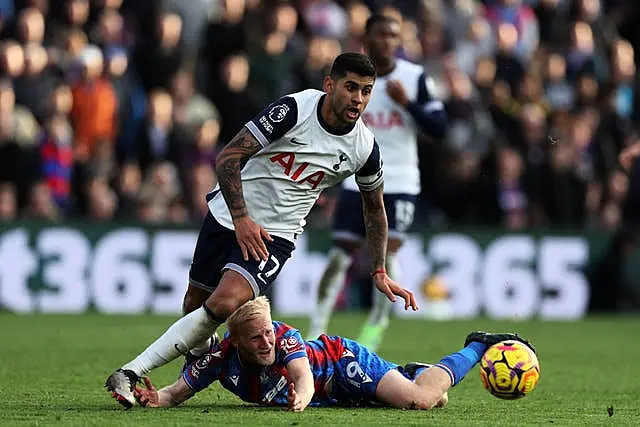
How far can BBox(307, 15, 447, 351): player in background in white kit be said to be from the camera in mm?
12578

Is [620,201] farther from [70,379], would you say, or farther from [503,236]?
[70,379]

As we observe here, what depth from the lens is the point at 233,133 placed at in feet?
66.1

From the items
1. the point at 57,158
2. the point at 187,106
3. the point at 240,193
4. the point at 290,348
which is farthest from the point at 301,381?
the point at 187,106

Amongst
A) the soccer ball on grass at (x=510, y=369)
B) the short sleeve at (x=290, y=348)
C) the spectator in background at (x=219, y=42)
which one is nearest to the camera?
the short sleeve at (x=290, y=348)

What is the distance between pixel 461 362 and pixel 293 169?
159 centimetres

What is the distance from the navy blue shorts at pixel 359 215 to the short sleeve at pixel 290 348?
4.50 meters

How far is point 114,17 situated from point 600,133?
7.45m

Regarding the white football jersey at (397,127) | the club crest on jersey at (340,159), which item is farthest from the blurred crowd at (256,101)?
the club crest on jersey at (340,159)

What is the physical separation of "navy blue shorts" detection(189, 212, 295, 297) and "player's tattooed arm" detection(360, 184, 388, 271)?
0.52 m

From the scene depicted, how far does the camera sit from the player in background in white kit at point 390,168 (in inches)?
495

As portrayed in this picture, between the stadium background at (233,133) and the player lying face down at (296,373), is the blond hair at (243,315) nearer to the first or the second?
the player lying face down at (296,373)

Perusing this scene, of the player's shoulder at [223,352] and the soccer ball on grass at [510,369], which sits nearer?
the player's shoulder at [223,352]

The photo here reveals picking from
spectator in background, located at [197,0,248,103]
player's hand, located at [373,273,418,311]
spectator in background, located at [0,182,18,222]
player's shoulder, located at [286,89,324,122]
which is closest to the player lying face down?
player's hand, located at [373,273,418,311]

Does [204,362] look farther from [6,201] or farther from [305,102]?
[6,201]
